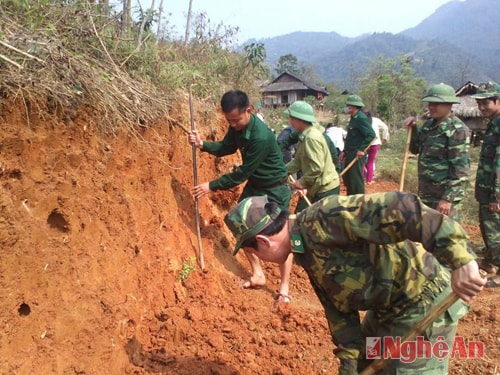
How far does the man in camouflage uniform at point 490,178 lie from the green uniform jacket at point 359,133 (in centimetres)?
221

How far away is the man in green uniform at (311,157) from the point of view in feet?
14.5

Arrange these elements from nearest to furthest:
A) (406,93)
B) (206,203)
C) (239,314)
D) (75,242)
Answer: (75,242), (239,314), (206,203), (406,93)

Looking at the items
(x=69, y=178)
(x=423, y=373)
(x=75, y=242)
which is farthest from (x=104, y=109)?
(x=423, y=373)

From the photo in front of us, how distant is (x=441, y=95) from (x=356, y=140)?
2.78 m

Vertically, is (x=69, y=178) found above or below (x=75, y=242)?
above

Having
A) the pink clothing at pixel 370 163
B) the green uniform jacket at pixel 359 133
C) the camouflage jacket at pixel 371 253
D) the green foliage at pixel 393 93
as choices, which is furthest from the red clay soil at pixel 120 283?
the green foliage at pixel 393 93

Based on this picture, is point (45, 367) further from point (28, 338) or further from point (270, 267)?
point (270, 267)

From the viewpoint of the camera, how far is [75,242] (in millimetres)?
2934

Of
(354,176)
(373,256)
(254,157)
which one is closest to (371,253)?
(373,256)

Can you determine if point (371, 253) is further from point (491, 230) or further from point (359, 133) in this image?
point (359, 133)

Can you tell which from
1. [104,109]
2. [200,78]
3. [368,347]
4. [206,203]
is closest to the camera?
[368,347]

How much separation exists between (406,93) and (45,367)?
1422 inches

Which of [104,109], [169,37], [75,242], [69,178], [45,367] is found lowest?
[45,367]

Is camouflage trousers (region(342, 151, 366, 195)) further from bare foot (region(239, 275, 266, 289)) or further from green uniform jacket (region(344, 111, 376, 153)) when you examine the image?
bare foot (region(239, 275, 266, 289))
